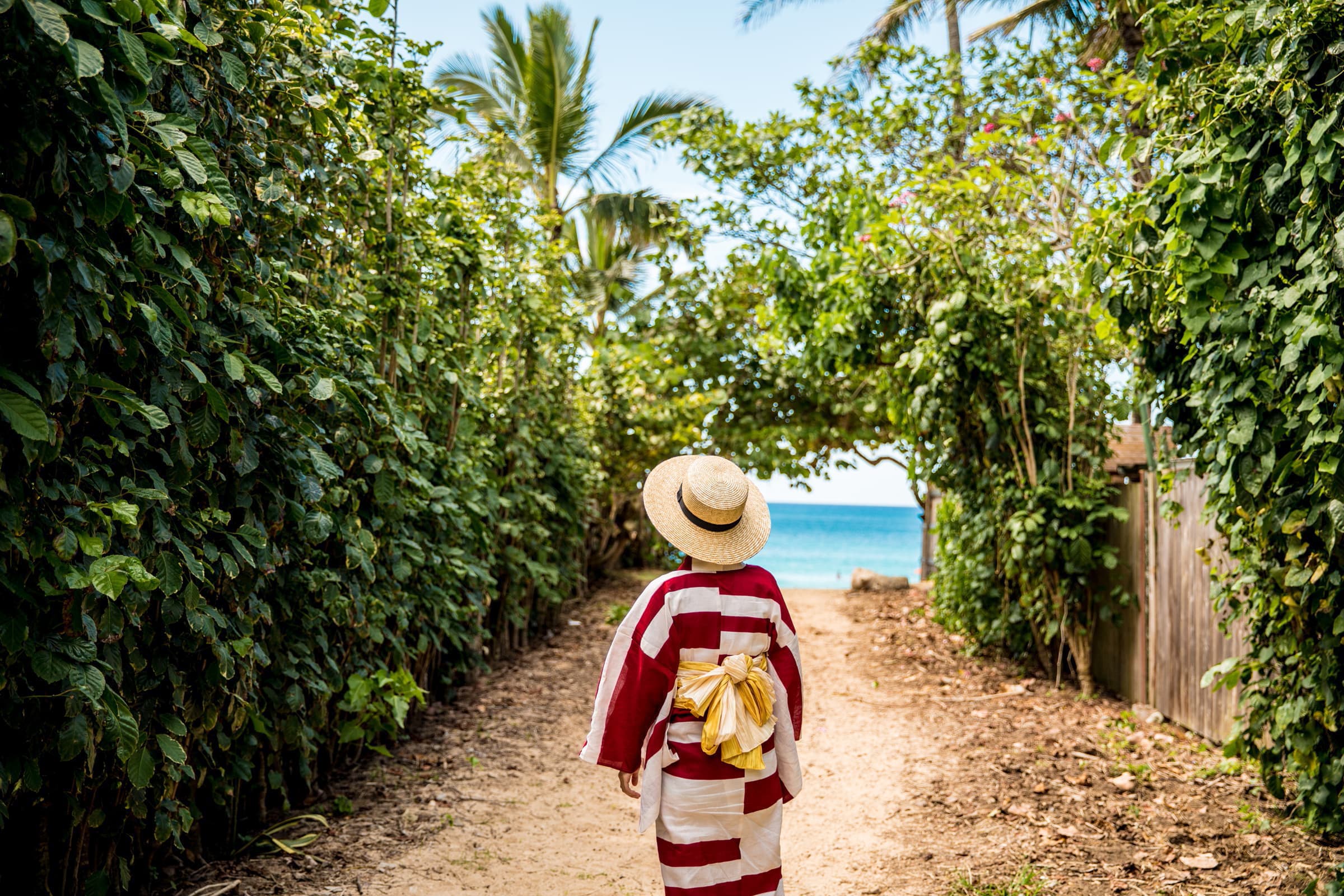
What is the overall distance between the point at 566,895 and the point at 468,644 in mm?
2976

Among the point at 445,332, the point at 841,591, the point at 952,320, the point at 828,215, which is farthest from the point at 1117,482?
the point at 841,591

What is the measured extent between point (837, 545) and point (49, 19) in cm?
6477

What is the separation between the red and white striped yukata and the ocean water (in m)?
Result: 33.9

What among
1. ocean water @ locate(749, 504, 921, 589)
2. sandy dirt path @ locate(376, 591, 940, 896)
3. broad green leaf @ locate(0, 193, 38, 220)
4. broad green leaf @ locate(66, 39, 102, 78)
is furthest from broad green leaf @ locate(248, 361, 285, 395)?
ocean water @ locate(749, 504, 921, 589)

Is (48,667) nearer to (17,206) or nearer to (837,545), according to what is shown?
(17,206)

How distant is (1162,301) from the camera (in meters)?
4.33

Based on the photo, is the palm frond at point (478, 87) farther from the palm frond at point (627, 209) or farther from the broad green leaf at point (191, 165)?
the broad green leaf at point (191, 165)

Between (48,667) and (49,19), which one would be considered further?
(48,667)

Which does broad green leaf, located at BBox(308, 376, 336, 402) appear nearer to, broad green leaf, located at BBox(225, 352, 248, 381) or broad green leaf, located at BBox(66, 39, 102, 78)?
broad green leaf, located at BBox(225, 352, 248, 381)

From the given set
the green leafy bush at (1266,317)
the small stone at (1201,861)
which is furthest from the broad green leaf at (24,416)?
the small stone at (1201,861)

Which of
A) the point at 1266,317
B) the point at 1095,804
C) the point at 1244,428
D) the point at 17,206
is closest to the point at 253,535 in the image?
the point at 17,206

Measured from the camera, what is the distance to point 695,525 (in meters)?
2.74

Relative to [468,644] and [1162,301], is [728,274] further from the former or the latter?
[1162,301]

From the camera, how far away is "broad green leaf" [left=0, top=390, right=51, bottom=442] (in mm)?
1937
